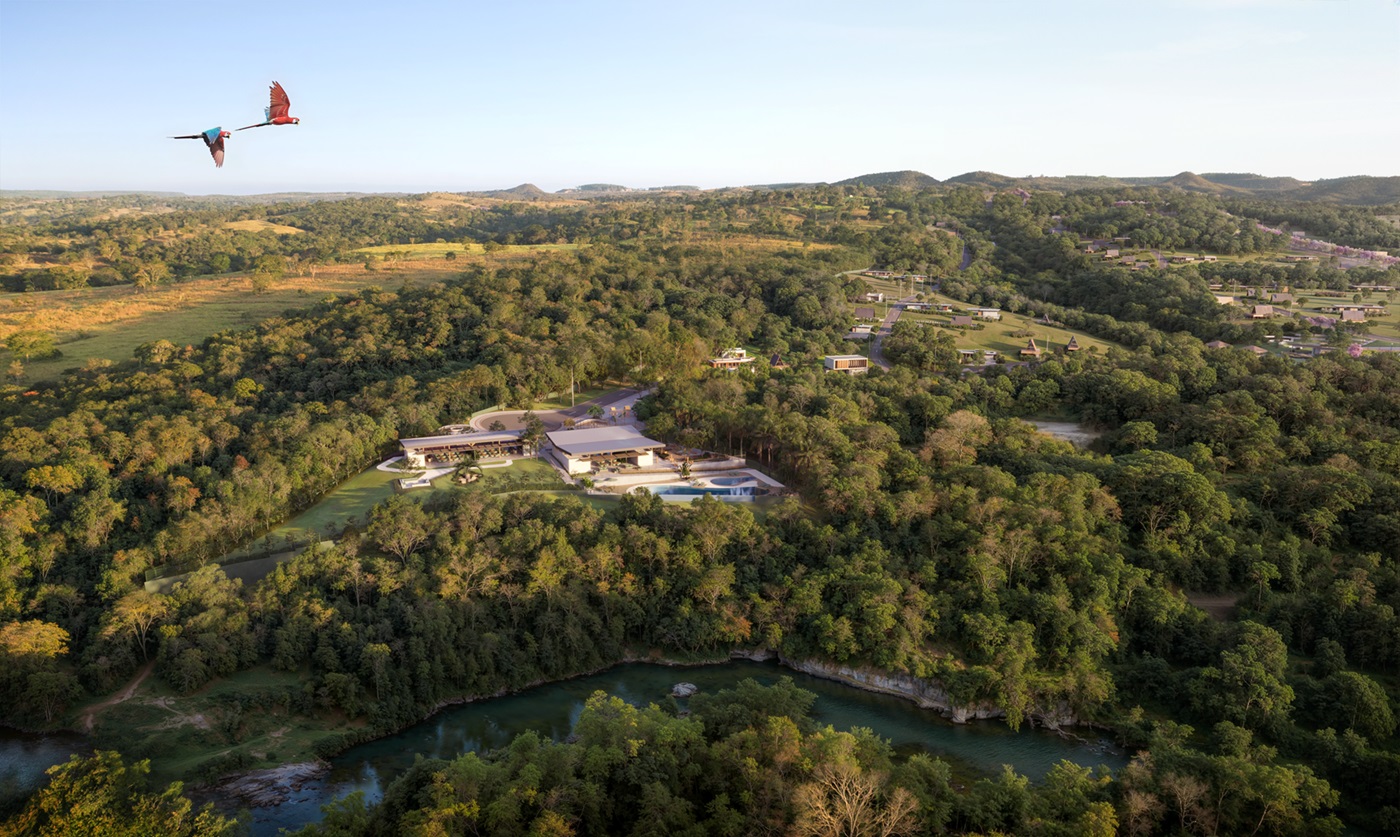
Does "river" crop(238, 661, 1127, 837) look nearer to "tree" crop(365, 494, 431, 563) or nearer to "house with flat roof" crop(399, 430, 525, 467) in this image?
"tree" crop(365, 494, 431, 563)

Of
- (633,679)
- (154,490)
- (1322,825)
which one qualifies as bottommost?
(633,679)

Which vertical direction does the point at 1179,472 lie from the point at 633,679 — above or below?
above

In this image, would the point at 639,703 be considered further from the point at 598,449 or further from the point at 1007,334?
the point at 1007,334

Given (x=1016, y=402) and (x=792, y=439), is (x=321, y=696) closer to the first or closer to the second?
(x=792, y=439)

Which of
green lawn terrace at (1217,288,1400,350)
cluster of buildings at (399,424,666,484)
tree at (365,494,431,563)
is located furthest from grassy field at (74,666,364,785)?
green lawn terrace at (1217,288,1400,350)

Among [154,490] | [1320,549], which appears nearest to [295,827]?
[154,490]

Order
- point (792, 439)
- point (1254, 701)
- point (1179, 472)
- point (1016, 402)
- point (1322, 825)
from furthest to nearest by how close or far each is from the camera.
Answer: point (1016, 402)
point (792, 439)
point (1179, 472)
point (1254, 701)
point (1322, 825)

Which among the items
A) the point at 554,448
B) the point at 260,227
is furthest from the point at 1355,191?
the point at 260,227

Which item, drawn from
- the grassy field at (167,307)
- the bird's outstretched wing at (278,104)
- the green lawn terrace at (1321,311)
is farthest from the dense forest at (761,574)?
the bird's outstretched wing at (278,104)
